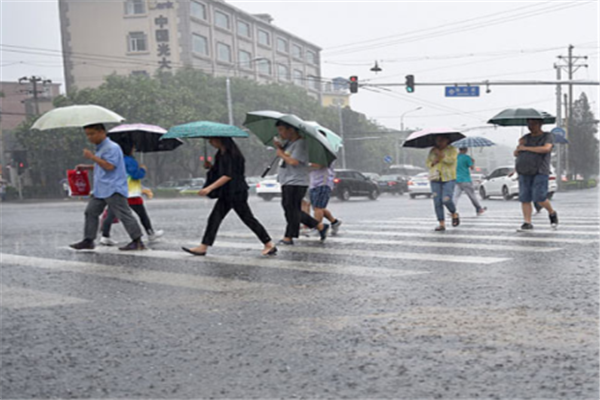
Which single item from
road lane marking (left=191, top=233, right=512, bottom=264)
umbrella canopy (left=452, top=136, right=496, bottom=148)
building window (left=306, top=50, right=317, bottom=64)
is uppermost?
building window (left=306, top=50, right=317, bottom=64)

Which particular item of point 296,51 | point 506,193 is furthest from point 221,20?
point 506,193

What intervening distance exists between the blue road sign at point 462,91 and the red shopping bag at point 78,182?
2114cm

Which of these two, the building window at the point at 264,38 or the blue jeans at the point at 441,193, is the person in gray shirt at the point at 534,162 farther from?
the building window at the point at 264,38

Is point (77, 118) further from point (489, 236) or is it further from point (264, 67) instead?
point (264, 67)

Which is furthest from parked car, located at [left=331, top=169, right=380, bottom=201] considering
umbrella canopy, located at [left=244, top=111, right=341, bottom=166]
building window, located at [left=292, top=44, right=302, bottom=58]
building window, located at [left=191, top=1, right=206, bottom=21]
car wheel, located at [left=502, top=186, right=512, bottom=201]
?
building window, located at [left=292, top=44, right=302, bottom=58]

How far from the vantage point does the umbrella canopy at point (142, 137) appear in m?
9.88

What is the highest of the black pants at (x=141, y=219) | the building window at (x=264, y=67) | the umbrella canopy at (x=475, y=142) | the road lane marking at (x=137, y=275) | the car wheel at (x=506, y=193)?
the building window at (x=264, y=67)

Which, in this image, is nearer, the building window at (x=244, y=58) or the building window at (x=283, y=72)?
the building window at (x=244, y=58)

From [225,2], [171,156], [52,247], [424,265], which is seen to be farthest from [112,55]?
[424,265]

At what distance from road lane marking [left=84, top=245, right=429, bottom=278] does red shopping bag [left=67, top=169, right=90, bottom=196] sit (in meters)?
0.87

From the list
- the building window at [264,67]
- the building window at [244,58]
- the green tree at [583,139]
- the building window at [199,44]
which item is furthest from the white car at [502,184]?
the building window at [264,67]

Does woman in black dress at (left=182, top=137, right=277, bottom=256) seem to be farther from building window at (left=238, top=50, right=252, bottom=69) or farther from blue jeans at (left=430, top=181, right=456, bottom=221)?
building window at (left=238, top=50, right=252, bottom=69)

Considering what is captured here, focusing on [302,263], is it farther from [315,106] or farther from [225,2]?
[225,2]

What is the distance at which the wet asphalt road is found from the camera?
338cm
